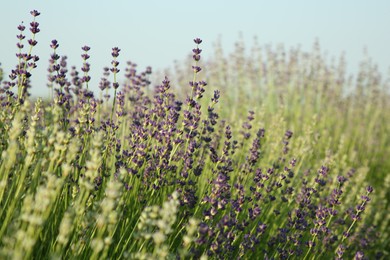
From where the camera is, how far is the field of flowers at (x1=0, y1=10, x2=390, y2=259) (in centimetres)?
209

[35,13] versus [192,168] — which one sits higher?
[35,13]

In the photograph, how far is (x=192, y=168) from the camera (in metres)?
3.39

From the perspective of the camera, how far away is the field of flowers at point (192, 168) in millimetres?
2088

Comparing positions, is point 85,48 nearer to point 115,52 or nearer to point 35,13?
point 115,52

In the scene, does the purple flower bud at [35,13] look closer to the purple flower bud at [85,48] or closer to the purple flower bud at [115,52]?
the purple flower bud at [85,48]

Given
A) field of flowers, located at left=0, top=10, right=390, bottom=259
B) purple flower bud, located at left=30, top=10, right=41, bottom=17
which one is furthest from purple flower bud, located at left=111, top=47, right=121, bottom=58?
purple flower bud, located at left=30, top=10, right=41, bottom=17

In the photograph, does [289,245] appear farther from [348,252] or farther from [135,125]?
[135,125]

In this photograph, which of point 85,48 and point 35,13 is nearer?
point 35,13

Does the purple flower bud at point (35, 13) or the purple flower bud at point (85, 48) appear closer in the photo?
the purple flower bud at point (35, 13)

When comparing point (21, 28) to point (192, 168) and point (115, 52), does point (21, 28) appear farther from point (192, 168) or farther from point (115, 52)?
point (192, 168)

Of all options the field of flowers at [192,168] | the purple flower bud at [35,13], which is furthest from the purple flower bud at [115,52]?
the purple flower bud at [35,13]

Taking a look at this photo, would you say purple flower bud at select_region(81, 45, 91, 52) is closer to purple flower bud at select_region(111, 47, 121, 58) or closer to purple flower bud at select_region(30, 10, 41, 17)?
purple flower bud at select_region(111, 47, 121, 58)

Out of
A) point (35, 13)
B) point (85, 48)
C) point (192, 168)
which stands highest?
point (35, 13)

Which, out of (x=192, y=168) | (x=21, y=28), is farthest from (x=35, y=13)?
(x=192, y=168)
